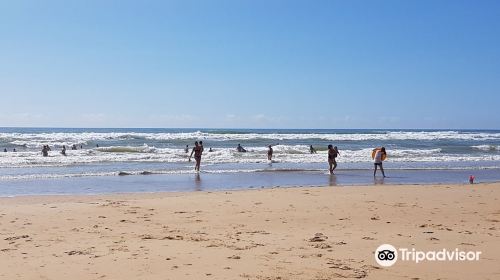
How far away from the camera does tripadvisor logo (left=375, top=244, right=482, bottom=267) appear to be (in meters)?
5.95

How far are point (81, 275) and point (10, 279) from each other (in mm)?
749

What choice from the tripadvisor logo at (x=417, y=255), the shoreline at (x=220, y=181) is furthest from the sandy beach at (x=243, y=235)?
the shoreline at (x=220, y=181)

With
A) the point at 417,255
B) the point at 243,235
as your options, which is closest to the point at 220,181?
the point at 243,235

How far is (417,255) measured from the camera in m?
6.15

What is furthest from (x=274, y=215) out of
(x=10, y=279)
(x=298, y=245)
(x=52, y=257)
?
(x=10, y=279)

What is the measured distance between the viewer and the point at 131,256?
612 centimetres

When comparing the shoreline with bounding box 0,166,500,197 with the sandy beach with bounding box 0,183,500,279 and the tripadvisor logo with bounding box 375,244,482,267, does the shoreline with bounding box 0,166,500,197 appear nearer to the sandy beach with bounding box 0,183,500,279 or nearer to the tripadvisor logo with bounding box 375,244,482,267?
the sandy beach with bounding box 0,183,500,279

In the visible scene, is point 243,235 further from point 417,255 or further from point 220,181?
point 220,181

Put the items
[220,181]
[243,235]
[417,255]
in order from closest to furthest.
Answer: [417,255], [243,235], [220,181]

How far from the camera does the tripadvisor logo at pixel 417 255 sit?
595cm

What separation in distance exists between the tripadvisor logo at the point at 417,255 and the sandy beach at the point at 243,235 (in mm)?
132

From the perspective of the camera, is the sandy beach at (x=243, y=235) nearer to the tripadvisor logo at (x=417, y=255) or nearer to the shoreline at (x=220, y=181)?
the tripadvisor logo at (x=417, y=255)

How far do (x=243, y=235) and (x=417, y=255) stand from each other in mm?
2699

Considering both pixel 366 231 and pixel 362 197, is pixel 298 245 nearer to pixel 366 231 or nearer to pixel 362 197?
pixel 366 231
